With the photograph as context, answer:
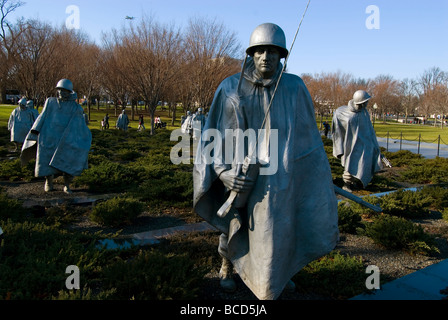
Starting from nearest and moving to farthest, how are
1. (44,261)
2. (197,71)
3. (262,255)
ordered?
(262,255)
(44,261)
(197,71)

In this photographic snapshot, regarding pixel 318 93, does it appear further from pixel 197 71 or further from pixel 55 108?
pixel 55 108

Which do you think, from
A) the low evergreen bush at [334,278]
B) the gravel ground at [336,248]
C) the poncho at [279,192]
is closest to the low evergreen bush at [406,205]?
the gravel ground at [336,248]

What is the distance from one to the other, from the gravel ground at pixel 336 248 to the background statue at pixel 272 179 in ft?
2.99

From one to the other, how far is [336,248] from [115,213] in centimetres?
361

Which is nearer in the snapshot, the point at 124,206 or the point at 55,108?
the point at 124,206

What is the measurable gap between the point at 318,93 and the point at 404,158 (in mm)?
43078

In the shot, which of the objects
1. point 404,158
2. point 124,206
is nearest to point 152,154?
point 124,206

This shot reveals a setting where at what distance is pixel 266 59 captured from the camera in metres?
2.82

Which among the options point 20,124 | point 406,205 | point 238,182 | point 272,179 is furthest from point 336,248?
point 20,124

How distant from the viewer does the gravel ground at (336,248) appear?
3770 mm

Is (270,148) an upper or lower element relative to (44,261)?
upper

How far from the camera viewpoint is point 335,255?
4.58 m

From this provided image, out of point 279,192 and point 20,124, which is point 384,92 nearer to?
point 20,124

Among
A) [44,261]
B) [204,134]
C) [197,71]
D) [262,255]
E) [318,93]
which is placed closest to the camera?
[262,255]
